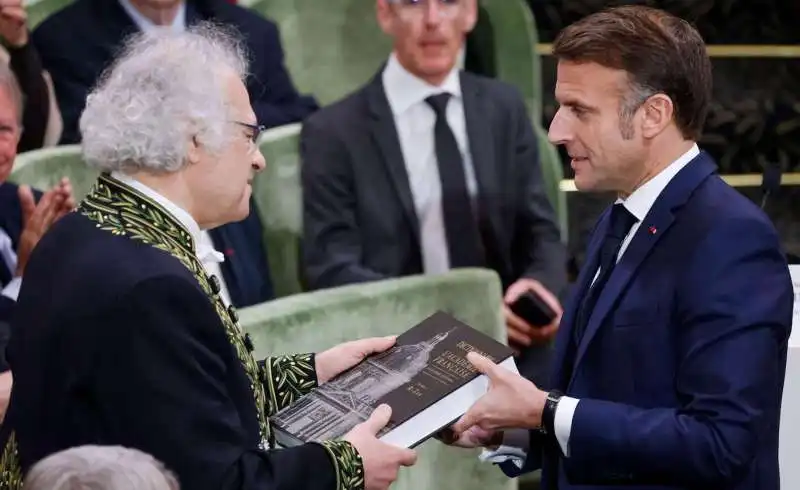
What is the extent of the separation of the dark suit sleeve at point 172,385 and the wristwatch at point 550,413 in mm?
390

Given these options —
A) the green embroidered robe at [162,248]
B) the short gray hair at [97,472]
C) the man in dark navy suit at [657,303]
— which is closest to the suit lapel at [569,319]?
the man in dark navy suit at [657,303]

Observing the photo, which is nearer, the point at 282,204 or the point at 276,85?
the point at 282,204

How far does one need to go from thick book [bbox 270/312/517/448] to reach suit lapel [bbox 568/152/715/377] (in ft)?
0.55

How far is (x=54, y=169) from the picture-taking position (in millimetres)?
2490

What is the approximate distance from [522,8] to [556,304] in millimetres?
A: 1069

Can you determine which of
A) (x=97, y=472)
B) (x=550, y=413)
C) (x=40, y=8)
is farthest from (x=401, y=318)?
(x=40, y=8)

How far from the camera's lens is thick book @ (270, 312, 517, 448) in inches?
57.4

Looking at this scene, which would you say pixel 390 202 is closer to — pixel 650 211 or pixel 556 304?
pixel 556 304

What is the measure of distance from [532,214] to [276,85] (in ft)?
2.67

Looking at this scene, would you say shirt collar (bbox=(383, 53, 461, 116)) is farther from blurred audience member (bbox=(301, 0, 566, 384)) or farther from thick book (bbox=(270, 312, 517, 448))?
thick book (bbox=(270, 312, 517, 448))

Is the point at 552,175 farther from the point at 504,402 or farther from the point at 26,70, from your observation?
the point at 504,402

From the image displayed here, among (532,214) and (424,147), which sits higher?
(424,147)

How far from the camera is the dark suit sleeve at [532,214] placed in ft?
9.23

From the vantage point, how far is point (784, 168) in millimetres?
3586
